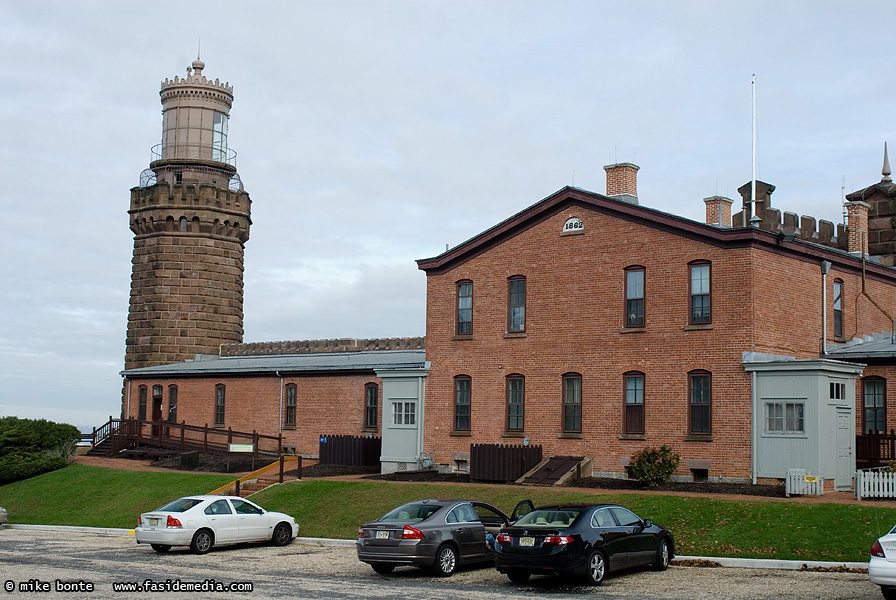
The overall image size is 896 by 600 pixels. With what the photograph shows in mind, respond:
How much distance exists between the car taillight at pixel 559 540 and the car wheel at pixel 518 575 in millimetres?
799

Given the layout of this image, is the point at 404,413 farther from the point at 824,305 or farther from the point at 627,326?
the point at 824,305

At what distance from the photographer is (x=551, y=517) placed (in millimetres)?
19062

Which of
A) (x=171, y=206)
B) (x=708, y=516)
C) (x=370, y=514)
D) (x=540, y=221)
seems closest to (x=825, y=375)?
(x=708, y=516)

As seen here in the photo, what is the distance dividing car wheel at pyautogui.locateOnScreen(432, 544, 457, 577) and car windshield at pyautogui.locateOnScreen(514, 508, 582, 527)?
1602 mm

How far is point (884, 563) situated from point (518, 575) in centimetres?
640

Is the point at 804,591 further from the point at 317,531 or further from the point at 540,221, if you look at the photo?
the point at 540,221

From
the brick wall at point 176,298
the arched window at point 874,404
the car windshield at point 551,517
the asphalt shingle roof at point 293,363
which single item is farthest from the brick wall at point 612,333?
the brick wall at point 176,298

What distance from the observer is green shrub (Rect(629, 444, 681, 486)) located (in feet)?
98.2

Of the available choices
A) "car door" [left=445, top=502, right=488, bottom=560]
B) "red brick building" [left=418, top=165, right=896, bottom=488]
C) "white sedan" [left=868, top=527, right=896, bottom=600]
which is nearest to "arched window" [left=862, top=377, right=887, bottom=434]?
"red brick building" [left=418, top=165, right=896, bottom=488]

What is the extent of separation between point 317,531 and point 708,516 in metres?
10.0

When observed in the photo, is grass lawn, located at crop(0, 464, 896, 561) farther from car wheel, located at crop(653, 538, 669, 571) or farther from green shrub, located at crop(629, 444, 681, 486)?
green shrub, located at crop(629, 444, 681, 486)

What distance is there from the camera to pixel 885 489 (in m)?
25.8

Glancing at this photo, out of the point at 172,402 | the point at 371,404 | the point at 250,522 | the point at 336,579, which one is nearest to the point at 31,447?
the point at 172,402

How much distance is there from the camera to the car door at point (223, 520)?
78.3 feet
